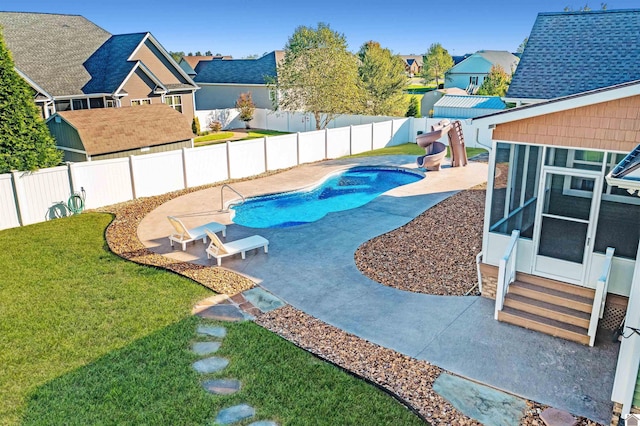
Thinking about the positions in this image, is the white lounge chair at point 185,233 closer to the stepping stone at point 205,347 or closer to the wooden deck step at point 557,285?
the stepping stone at point 205,347

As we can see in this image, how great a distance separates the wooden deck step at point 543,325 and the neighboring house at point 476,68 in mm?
64372

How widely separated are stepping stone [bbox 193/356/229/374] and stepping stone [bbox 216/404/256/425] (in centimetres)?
101

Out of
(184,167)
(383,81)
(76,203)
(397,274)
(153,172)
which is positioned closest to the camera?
(397,274)

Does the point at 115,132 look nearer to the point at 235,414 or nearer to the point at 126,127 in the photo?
the point at 126,127

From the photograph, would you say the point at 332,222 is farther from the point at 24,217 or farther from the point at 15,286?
the point at 24,217

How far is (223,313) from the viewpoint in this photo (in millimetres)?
9266

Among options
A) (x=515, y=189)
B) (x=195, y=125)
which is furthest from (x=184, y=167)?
(x=195, y=125)

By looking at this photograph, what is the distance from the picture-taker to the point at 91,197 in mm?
16484

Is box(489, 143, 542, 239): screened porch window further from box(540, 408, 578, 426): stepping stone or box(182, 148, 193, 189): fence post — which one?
box(182, 148, 193, 189): fence post

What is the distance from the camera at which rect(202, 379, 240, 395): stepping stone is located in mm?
6836

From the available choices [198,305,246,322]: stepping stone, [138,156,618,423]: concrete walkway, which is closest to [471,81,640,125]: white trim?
[138,156,618,423]: concrete walkway

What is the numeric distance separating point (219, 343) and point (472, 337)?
443 cm

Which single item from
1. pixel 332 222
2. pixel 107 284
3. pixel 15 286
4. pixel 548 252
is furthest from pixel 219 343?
pixel 332 222

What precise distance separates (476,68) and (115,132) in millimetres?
63011
